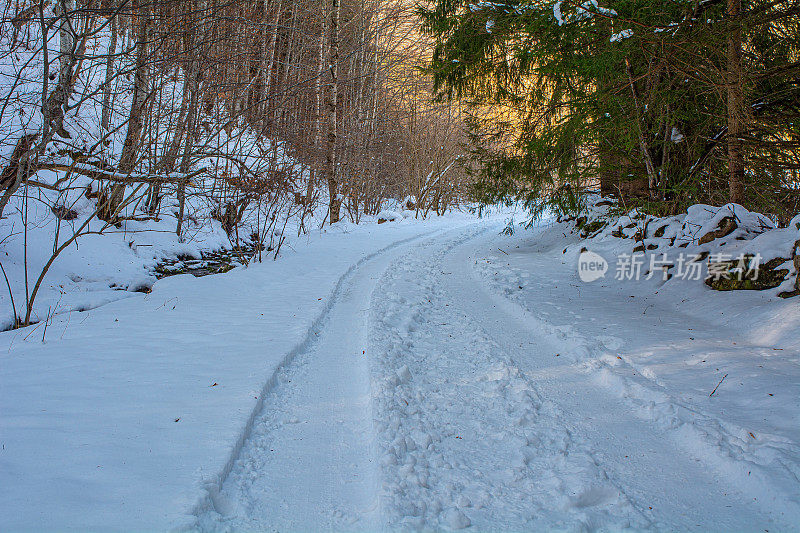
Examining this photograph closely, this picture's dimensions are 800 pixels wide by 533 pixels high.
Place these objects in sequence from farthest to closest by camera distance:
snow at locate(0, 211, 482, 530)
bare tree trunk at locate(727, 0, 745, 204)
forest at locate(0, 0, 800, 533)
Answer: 1. bare tree trunk at locate(727, 0, 745, 204)
2. forest at locate(0, 0, 800, 533)
3. snow at locate(0, 211, 482, 530)

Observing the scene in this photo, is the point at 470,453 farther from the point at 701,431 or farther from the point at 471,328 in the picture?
the point at 471,328

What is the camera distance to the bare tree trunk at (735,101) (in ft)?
16.3

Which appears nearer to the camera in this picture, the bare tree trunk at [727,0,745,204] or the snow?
the snow

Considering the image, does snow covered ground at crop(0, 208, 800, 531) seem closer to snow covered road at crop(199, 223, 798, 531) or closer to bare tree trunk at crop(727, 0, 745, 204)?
snow covered road at crop(199, 223, 798, 531)

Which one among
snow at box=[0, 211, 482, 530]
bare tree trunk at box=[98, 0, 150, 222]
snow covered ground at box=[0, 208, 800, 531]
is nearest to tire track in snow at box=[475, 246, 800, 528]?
snow covered ground at box=[0, 208, 800, 531]

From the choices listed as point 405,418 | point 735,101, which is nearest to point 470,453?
point 405,418

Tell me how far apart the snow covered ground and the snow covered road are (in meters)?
0.01

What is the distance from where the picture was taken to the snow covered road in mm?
2273

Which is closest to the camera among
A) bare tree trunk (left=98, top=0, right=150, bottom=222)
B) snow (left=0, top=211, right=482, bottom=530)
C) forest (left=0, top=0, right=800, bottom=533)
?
snow (left=0, top=211, right=482, bottom=530)

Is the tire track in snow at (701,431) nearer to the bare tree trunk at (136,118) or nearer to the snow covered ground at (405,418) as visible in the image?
the snow covered ground at (405,418)

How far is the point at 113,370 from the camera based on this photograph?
377cm

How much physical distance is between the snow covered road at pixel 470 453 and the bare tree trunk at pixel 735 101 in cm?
327

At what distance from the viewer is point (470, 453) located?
2.79 metres

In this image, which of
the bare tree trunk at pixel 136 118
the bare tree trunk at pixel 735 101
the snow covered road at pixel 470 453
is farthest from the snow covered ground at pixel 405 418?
the bare tree trunk at pixel 136 118
